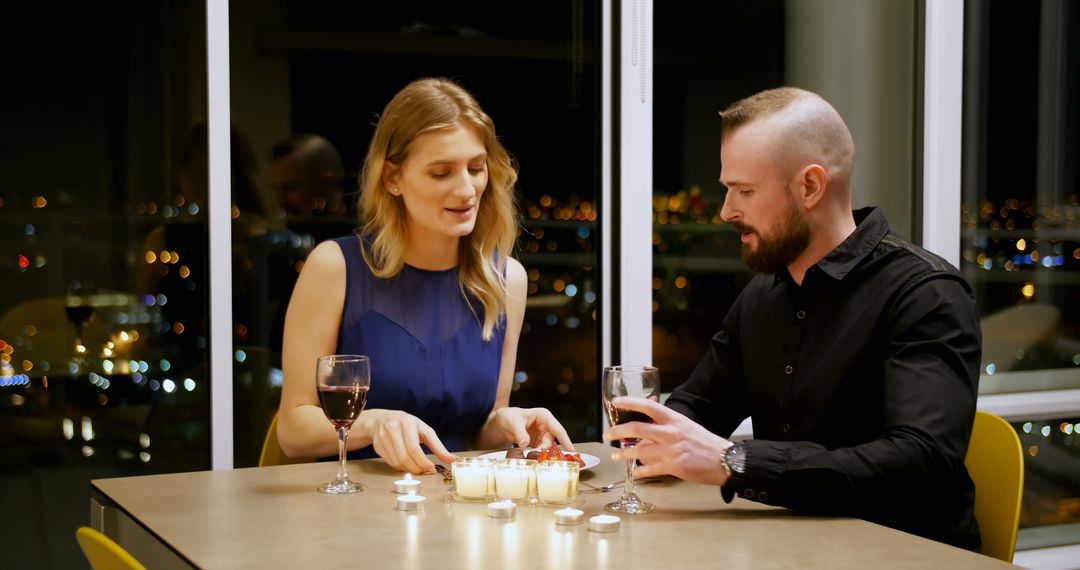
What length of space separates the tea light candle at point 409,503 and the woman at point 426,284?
67 cm

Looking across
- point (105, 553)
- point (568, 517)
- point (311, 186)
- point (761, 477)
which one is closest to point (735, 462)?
point (761, 477)

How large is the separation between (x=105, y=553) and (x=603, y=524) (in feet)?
2.08

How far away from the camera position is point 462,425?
8.30ft

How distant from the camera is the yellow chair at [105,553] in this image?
1.24 m

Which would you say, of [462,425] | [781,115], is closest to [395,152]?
[462,425]

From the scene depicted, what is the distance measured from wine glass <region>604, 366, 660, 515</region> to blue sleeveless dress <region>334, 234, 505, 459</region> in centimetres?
87

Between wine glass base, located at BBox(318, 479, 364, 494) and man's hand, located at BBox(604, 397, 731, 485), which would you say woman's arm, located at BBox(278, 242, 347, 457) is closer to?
wine glass base, located at BBox(318, 479, 364, 494)

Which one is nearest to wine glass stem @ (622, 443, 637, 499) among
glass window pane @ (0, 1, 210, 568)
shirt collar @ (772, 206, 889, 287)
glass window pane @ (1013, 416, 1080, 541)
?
shirt collar @ (772, 206, 889, 287)

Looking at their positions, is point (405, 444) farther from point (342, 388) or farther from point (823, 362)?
point (823, 362)

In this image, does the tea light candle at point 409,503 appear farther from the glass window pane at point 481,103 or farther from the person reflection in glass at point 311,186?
the person reflection in glass at point 311,186

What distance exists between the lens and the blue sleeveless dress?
2.49 metres

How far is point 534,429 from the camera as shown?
2158mm

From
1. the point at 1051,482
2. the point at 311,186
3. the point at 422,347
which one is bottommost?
the point at 1051,482

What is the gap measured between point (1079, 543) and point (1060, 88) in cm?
167
